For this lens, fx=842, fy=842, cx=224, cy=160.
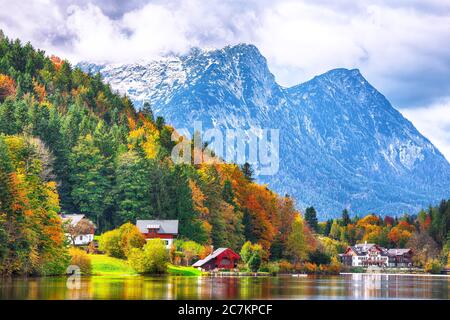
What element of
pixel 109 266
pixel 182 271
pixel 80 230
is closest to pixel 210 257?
pixel 182 271

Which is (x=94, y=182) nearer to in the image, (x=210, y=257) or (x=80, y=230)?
(x=80, y=230)

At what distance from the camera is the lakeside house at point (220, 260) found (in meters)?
112

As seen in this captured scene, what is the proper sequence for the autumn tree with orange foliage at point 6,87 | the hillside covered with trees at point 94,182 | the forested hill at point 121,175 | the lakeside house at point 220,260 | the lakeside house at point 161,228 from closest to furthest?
1. the hillside covered with trees at point 94,182
2. the lakeside house at point 220,260
3. the forested hill at point 121,175
4. the lakeside house at point 161,228
5. the autumn tree with orange foliage at point 6,87

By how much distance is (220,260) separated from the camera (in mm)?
116062

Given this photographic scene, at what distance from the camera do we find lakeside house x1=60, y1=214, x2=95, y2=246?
100m

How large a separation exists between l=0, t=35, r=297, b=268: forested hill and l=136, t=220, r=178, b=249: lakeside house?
1258mm

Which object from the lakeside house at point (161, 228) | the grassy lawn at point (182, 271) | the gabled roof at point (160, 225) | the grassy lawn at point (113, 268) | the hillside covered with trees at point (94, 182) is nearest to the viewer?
the hillside covered with trees at point (94, 182)

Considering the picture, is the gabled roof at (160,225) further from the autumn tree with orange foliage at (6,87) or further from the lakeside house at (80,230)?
the autumn tree with orange foliage at (6,87)

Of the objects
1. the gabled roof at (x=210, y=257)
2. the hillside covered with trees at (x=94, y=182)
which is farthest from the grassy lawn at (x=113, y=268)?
the gabled roof at (x=210, y=257)

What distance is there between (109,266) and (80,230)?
15.3 meters

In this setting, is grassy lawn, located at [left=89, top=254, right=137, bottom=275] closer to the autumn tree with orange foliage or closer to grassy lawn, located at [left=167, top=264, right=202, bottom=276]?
grassy lawn, located at [left=167, top=264, right=202, bottom=276]

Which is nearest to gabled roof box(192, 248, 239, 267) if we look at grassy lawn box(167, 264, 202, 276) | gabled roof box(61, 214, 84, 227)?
grassy lawn box(167, 264, 202, 276)
